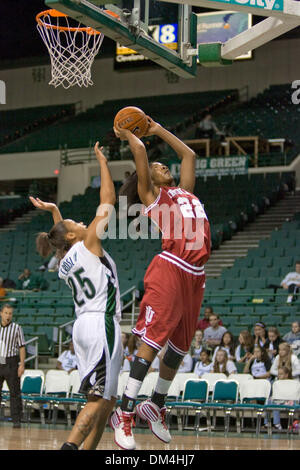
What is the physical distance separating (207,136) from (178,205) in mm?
18561

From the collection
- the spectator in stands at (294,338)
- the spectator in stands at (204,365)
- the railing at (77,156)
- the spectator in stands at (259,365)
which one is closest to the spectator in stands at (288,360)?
the spectator in stands at (259,365)

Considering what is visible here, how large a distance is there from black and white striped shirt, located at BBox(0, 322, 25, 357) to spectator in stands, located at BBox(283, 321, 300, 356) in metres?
4.25

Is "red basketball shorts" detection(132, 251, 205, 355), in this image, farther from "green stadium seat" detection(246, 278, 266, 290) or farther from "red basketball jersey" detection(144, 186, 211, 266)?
"green stadium seat" detection(246, 278, 266, 290)

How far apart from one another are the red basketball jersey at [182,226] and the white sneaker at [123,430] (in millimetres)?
1220

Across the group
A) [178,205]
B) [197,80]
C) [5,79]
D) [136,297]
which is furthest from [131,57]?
[178,205]

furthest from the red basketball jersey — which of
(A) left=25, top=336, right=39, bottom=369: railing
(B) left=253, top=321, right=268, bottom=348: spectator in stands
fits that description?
(A) left=25, top=336, right=39, bottom=369: railing

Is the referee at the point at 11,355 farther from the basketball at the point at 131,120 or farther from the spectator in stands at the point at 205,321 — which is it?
the basketball at the point at 131,120

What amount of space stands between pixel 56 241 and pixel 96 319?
2.28 feet

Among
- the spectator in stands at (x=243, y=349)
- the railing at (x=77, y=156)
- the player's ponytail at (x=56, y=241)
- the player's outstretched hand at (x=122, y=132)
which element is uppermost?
the railing at (x=77, y=156)

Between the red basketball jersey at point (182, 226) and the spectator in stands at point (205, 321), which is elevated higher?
the red basketball jersey at point (182, 226)

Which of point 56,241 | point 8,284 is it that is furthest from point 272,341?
point 8,284

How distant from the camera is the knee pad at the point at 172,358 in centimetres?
597

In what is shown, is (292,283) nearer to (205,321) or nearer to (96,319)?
(205,321)
